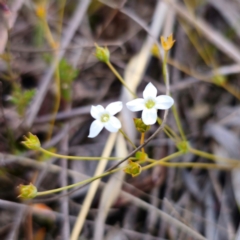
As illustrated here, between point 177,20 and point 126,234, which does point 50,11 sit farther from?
point 126,234

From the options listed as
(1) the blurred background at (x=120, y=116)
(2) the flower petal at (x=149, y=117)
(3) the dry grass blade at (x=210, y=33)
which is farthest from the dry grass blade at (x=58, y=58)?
(2) the flower petal at (x=149, y=117)

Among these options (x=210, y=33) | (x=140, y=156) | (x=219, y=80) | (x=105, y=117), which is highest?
(x=210, y=33)

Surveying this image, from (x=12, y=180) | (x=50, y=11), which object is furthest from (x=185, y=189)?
(x=50, y=11)

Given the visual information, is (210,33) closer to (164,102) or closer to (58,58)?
(58,58)

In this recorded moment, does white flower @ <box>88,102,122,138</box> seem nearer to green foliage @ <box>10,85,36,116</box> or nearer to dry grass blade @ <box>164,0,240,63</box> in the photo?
green foliage @ <box>10,85,36,116</box>

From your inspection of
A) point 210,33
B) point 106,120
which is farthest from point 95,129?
point 210,33

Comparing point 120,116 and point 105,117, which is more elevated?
point 120,116

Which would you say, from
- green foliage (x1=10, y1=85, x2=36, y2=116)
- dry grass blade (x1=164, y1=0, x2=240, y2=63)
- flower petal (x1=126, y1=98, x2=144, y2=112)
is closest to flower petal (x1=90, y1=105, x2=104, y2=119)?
flower petal (x1=126, y1=98, x2=144, y2=112)
